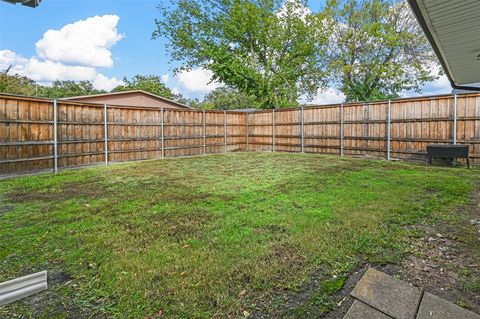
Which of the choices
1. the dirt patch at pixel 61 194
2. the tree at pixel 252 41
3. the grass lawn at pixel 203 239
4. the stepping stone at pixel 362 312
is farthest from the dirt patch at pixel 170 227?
the tree at pixel 252 41

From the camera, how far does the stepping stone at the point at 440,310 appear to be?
1.48 m

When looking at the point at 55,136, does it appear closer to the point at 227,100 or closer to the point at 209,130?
the point at 209,130

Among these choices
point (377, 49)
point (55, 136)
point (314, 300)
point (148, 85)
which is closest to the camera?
point (314, 300)

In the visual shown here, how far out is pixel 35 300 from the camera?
5.59 feet

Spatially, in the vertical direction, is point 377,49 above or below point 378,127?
above

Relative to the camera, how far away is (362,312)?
5.00ft

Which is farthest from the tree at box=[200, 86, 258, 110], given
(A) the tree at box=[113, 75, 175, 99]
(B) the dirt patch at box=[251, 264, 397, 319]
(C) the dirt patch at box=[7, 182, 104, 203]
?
(B) the dirt patch at box=[251, 264, 397, 319]

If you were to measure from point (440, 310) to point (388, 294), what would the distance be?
0.27 meters

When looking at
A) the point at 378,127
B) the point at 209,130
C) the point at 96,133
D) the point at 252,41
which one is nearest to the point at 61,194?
the point at 96,133

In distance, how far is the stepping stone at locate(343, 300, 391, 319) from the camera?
1.49 metres

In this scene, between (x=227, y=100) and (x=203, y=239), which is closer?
(x=203, y=239)

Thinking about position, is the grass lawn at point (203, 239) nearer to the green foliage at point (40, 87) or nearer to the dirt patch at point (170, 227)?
the dirt patch at point (170, 227)

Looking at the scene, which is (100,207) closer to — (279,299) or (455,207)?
(279,299)

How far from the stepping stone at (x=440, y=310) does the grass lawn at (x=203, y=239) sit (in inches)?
19.1
